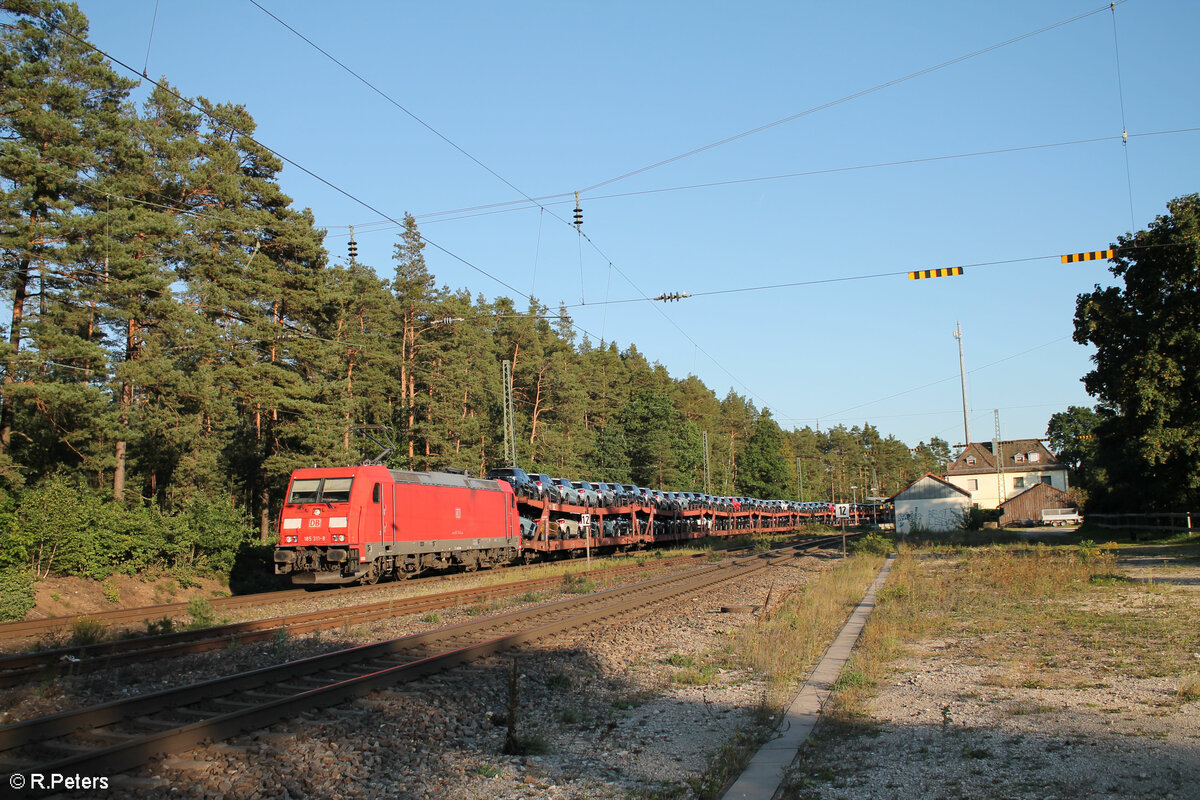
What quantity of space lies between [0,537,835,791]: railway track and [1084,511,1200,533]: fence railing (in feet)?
92.2

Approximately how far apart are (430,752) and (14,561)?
58.1 ft

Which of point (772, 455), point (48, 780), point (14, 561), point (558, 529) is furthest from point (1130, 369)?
point (772, 455)

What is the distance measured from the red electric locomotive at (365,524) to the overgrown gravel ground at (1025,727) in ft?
44.2

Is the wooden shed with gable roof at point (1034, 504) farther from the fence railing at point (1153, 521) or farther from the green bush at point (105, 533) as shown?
the green bush at point (105, 533)

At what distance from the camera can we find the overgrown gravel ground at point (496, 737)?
617cm

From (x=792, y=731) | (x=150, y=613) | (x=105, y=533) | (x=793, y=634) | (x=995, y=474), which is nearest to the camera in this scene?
(x=792, y=731)

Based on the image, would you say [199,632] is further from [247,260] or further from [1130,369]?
[1130,369]

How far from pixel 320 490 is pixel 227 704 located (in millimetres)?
12948

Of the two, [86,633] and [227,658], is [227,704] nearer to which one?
[227,658]

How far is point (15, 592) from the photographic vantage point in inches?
684

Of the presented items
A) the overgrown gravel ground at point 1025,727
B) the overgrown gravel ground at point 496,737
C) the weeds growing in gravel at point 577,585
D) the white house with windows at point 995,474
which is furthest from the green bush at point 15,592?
the white house with windows at point 995,474

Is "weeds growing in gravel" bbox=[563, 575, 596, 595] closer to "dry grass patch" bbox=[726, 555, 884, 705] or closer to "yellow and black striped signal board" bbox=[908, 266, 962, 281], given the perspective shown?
"dry grass patch" bbox=[726, 555, 884, 705]

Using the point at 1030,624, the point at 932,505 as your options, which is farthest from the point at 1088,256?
the point at 932,505

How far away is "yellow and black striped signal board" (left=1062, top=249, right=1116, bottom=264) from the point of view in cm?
1658
